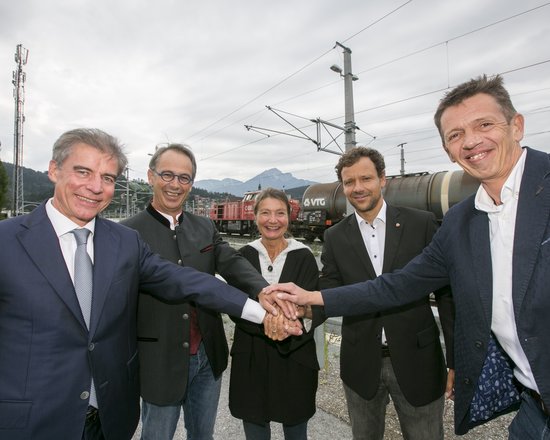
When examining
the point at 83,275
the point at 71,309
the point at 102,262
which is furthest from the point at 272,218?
the point at 71,309

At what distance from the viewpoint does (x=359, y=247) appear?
8.86ft

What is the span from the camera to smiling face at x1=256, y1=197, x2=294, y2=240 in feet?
9.53

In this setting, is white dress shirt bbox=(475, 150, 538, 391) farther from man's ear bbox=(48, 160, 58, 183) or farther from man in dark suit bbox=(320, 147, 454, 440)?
man's ear bbox=(48, 160, 58, 183)

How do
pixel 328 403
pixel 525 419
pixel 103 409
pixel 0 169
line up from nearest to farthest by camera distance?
pixel 525 419, pixel 103 409, pixel 328 403, pixel 0 169

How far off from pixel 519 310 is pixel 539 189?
611mm

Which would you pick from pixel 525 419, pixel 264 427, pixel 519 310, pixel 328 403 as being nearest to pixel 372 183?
pixel 519 310

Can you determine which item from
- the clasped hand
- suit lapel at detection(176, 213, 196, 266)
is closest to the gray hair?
suit lapel at detection(176, 213, 196, 266)

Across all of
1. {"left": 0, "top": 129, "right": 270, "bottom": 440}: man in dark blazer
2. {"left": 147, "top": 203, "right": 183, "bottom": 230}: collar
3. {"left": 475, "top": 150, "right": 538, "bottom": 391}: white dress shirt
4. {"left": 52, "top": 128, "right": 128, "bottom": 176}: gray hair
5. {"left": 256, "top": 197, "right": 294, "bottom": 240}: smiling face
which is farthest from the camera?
{"left": 256, "top": 197, "right": 294, "bottom": 240}: smiling face

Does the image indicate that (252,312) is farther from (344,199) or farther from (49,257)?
(344,199)

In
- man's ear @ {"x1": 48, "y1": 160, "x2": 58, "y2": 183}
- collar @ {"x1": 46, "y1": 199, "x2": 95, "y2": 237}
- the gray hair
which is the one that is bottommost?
collar @ {"x1": 46, "y1": 199, "x2": 95, "y2": 237}

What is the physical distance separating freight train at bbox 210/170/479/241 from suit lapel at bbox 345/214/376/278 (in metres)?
7.86

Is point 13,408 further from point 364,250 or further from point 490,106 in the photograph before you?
point 490,106

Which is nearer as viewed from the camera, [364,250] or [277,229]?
[364,250]

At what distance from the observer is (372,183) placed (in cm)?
281
